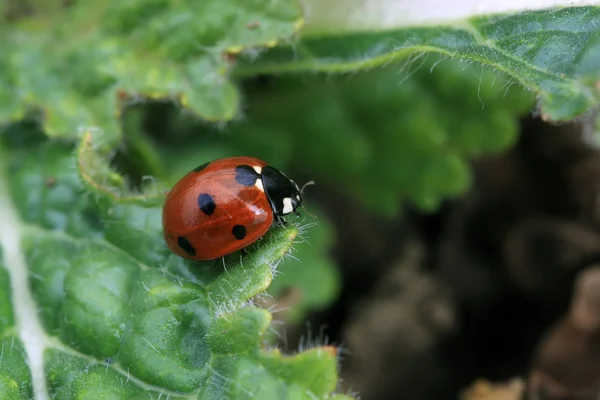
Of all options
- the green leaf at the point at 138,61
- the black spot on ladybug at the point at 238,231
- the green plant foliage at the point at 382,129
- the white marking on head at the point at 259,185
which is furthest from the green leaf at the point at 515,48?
the black spot on ladybug at the point at 238,231

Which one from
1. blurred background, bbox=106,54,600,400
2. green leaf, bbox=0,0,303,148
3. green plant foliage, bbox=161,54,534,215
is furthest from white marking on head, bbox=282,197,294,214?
green plant foliage, bbox=161,54,534,215

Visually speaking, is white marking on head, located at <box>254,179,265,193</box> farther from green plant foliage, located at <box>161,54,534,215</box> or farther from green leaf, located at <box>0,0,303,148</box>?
green plant foliage, located at <box>161,54,534,215</box>

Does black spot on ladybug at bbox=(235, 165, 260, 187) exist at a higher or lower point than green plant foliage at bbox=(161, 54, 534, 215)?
lower

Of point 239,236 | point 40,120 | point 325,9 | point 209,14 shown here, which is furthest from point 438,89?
point 40,120

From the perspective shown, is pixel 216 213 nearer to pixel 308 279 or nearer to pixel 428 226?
pixel 308 279

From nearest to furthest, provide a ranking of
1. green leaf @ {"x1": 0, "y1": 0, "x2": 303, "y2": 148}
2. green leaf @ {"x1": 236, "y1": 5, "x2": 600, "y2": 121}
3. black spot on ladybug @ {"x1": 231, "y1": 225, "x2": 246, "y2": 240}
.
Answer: green leaf @ {"x1": 236, "y1": 5, "x2": 600, "y2": 121} → black spot on ladybug @ {"x1": 231, "y1": 225, "x2": 246, "y2": 240} → green leaf @ {"x1": 0, "y1": 0, "x2": 303, "y2": 148}

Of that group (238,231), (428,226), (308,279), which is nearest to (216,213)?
(238,231)

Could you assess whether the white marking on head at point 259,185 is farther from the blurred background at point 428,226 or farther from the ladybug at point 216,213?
the blurred background at point 428,226
